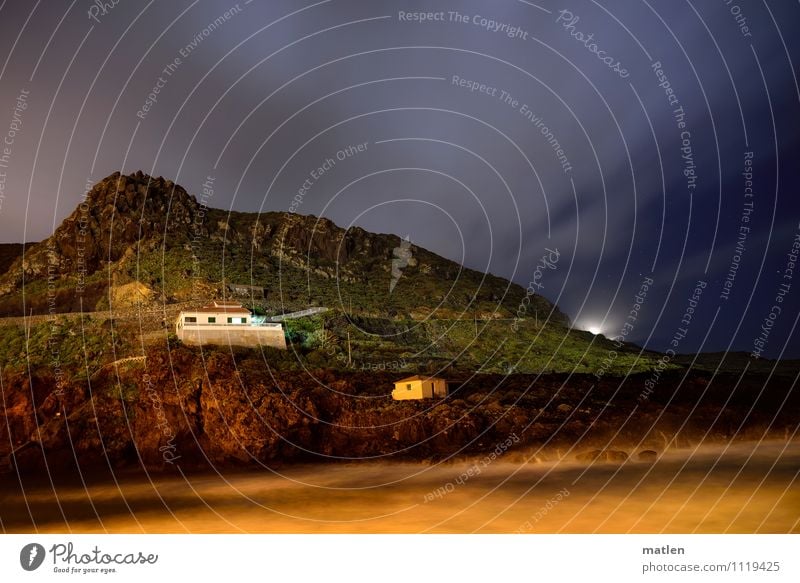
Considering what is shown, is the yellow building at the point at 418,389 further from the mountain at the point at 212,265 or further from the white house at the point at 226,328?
the mountain at the point at 212,265

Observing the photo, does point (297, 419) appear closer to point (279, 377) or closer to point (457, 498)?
point (279, 377)

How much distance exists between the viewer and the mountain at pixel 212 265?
82812 mm

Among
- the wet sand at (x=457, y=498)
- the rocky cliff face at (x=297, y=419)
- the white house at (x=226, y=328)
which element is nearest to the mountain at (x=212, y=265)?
the white house at (x=226, y=328)

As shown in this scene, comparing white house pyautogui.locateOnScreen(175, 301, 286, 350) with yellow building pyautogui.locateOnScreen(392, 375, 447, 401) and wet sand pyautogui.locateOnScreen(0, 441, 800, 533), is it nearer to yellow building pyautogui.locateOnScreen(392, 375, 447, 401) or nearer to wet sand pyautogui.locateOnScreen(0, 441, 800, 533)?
yellow building pyautogui.locateOnScreen(392, 375, 447, 401)

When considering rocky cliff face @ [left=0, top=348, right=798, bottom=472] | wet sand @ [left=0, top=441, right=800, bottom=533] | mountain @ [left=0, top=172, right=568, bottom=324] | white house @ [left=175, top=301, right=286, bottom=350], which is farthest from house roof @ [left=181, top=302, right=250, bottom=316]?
wet sand @ [left=0, top=441, right=800, bottom=533]

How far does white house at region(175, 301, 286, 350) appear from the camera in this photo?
179ft

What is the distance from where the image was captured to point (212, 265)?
93062 mm

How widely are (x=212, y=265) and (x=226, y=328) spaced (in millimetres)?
40667

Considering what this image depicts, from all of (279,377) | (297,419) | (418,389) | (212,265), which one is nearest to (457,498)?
(297,419)

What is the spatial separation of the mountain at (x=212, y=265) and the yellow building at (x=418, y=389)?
121 ft

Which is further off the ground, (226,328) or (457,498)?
(226,328)

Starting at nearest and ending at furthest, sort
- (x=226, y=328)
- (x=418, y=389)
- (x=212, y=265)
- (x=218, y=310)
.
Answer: (x=418, y=389), (x=226, y=328), (x=218, y=310), (x=212, y=265)

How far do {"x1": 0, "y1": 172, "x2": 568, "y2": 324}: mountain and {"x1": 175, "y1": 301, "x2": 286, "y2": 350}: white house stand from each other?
17411 mm

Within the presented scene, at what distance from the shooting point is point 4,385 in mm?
44500
